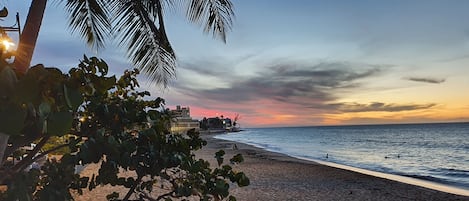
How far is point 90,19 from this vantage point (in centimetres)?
547

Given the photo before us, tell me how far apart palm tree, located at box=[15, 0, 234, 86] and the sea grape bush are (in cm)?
279

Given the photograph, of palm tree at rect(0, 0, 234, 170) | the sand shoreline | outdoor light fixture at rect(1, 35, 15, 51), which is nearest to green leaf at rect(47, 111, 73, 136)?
outdoor light fixture at rect(1, 35, 15, 51)

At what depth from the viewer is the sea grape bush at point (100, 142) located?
42.6 inches

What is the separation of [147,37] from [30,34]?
10.1 feet

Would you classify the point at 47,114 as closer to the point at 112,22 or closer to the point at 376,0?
the point at 112,22

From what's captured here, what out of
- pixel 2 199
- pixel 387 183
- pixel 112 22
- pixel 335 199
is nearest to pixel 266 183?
pixel 335 199

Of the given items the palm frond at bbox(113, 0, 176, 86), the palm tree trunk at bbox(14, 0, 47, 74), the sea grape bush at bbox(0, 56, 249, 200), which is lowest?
the sea grape bush at bbox(0, 56, 249, 200)

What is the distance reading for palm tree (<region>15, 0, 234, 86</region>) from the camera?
17.3 ft

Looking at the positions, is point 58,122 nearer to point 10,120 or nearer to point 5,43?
point 10,120

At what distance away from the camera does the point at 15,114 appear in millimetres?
915

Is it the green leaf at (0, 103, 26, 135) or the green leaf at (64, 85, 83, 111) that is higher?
the green leaf at (64, 85, 83, 111)

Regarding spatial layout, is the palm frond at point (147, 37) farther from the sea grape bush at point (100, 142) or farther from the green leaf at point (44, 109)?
the green leaf at point (44, 109)

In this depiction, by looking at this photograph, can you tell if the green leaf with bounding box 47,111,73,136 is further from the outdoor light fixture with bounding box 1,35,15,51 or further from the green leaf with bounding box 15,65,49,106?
the outdoor light fixture with bounding box 1,35,15,51

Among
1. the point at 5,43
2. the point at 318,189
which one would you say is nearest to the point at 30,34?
the point at 5,43
